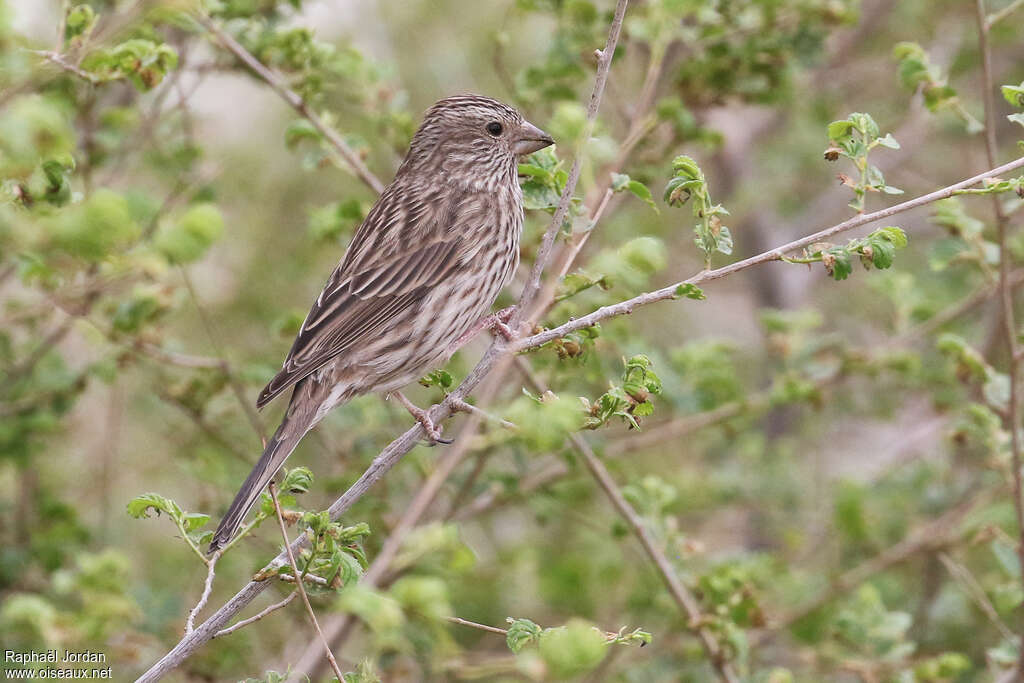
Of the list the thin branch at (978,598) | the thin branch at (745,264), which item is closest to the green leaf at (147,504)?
the thin branch at (745,264)

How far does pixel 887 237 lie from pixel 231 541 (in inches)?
68.7

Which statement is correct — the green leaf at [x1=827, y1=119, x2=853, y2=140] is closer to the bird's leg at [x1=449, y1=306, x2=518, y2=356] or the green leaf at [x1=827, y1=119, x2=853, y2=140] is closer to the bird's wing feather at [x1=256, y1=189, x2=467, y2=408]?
the bird's leg at [x1=449, y1=306, x2=518, y2=356]

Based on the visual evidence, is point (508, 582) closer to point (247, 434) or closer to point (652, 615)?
point (652, 615)

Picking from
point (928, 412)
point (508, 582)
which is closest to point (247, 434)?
point (508, 582)

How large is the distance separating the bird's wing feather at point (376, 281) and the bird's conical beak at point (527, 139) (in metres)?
0.39

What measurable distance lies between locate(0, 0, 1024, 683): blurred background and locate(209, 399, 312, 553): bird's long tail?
377 millimetres

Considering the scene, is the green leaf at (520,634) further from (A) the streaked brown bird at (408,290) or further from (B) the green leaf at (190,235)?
(A) the streaked brown bird at (408,290)

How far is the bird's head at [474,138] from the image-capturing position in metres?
4.61

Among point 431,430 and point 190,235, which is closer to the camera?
point 190,235

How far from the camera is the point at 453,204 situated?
4488mm

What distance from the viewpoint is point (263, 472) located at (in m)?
3.61

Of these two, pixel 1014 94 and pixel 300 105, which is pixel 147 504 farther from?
pixel 1014 94

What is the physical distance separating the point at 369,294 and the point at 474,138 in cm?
85

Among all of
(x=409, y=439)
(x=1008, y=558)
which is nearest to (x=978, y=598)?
(x=1008, y=558)
